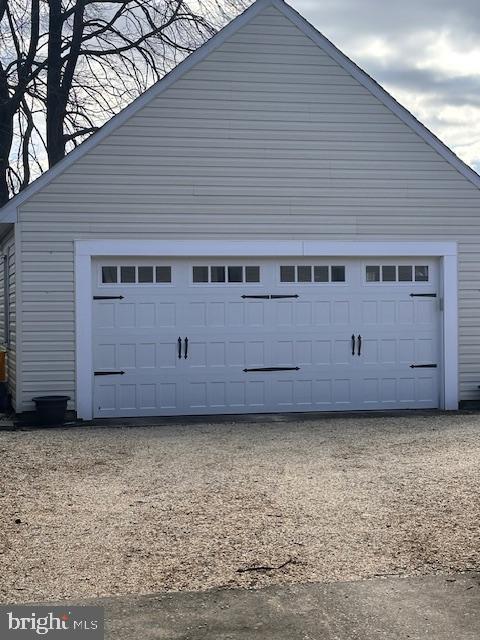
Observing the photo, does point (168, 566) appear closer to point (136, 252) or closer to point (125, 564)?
point (125, 564)

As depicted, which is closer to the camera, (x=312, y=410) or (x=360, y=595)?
(x=360, y=595)

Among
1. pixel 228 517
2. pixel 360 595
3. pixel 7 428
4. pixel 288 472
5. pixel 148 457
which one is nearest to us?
pixel 360 595

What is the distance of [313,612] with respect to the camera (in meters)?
5.07

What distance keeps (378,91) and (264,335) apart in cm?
419

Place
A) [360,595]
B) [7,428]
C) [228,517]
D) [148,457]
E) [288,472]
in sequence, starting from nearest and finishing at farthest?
[360,595]
[228,517]
[288,472]
[148,457]
[7,428]

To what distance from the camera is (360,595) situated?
17.5 feet

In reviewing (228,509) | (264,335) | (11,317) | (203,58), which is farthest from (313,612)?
(11,317)

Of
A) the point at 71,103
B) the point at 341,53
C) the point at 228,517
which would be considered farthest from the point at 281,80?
the point at 71,103

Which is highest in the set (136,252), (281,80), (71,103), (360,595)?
(71,103)

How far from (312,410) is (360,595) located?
8.90 metres

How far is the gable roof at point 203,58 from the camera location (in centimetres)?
1320

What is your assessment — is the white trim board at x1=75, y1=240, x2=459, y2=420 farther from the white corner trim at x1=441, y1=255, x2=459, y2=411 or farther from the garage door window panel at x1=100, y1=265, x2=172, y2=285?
the garage door window panel at x1=100, y1=265, x2=172, y2=285

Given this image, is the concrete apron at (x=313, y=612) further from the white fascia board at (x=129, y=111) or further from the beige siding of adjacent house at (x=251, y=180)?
the white fascia board at (x=129, y=111)

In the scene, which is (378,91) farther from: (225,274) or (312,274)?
(225,274)
